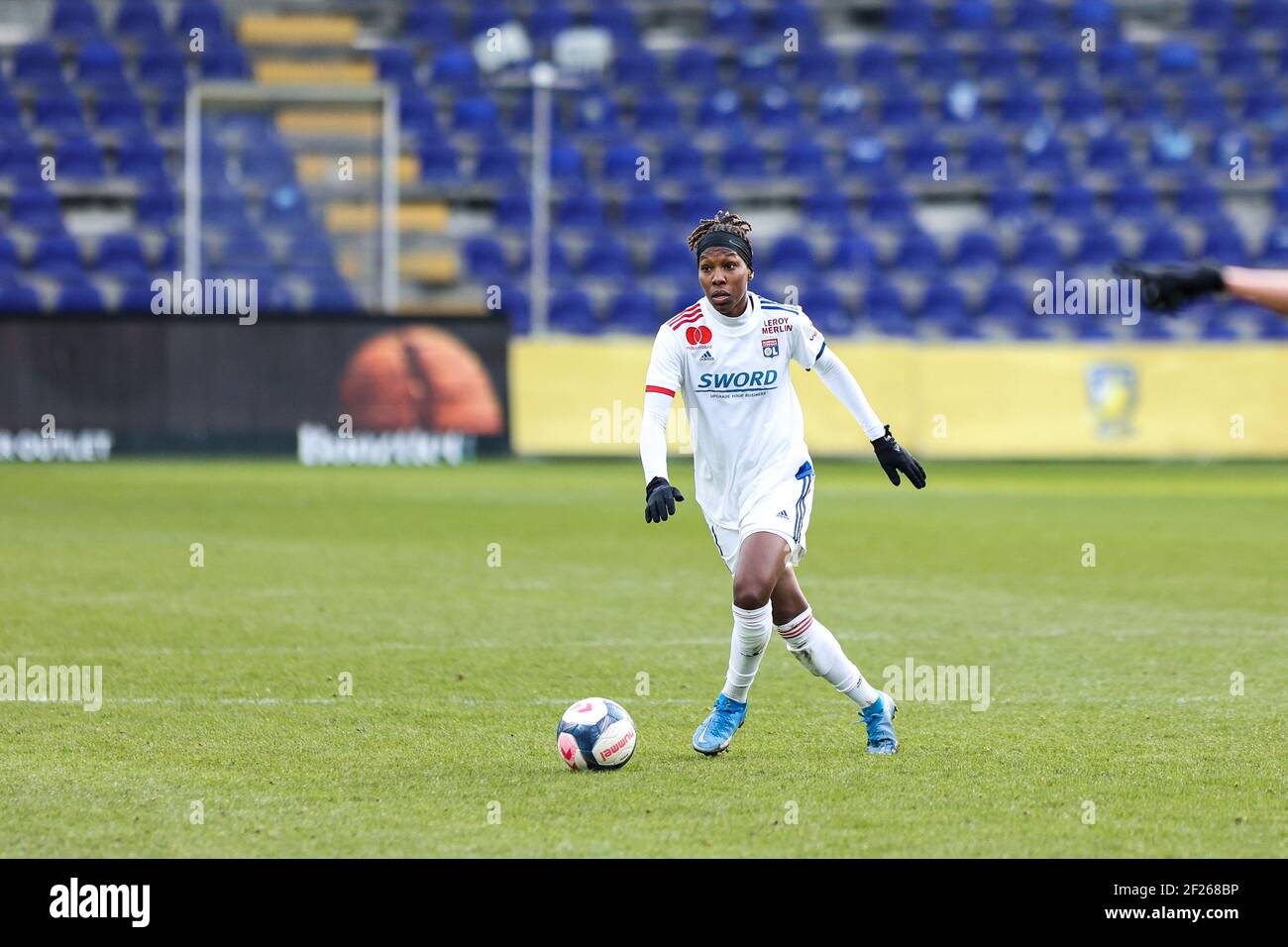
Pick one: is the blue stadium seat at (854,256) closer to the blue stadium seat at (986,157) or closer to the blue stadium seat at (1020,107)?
the blue stadium seat at (986,157)

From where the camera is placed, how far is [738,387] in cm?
699

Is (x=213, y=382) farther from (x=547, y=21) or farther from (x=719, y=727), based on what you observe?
(x=719, y=727)

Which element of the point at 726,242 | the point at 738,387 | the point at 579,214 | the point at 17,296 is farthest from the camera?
the point at 579,214

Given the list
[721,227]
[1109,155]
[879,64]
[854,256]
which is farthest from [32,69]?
[721,227]

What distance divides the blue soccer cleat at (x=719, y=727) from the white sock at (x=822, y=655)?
317mm

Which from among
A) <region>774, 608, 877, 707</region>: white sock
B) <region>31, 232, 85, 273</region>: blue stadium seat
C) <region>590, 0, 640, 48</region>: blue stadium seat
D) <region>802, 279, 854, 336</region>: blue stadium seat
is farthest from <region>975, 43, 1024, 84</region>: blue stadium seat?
<region>774, 608, 877, 707</region>: white sock

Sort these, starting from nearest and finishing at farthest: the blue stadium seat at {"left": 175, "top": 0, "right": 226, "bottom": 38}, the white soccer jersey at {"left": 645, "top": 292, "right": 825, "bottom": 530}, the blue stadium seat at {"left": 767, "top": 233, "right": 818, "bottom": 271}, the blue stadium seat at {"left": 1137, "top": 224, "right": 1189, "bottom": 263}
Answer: the white soccer jersey at {"left": 645, "top": 292, "right": 825, "bottom": 530} → the blue stadium seat at {"left": 767, "top": 233, "right": 818, "bottom": 271} → the blue stadium seat at {"left": 1137, "top": 224, "right": 1189, "bottom": 263} → the blue stadium seat at {"left": 175, "top": 0, "right": 226, "bottom": 38}

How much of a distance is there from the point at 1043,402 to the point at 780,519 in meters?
18.4

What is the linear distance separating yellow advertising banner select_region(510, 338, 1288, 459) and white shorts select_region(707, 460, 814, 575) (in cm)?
1717

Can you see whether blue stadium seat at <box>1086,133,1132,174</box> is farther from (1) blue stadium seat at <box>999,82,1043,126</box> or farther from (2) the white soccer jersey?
(2) the white soccer jersey

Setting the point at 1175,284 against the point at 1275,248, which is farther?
the point at 1275,248

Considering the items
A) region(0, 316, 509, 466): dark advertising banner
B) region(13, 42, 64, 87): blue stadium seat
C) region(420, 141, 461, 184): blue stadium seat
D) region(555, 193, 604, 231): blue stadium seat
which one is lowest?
region(0, 316, 509, 466): dark advertising banner

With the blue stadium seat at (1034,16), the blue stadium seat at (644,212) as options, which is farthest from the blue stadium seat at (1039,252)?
the blue stadium seat at (644,212)

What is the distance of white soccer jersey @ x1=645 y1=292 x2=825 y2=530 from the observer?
6961 mm
